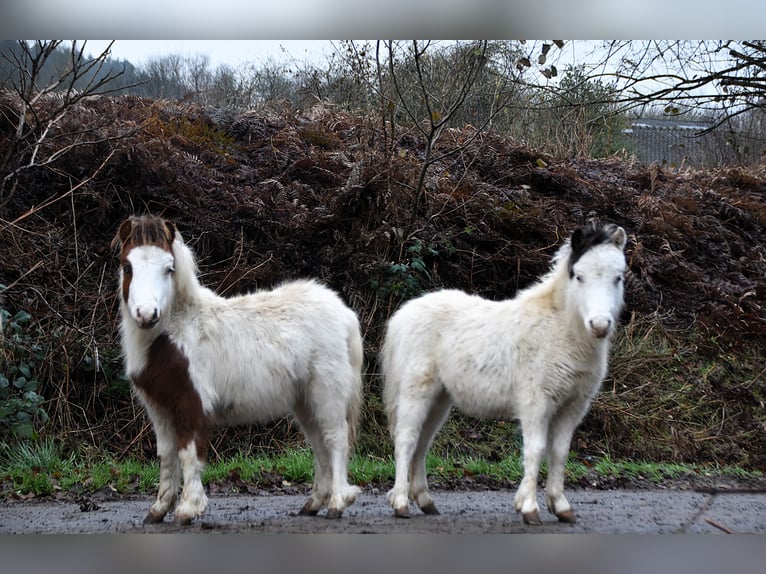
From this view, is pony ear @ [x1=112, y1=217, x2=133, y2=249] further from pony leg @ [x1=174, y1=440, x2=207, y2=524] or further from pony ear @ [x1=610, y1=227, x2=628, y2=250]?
pony ear @ [x1=610, y1=227, x2=628, y2=250]

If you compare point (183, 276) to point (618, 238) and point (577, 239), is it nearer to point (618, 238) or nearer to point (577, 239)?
point (577, 239)

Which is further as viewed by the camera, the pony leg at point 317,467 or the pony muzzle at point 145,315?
the pony leg at point 317,467

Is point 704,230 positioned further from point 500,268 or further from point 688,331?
point 500,268

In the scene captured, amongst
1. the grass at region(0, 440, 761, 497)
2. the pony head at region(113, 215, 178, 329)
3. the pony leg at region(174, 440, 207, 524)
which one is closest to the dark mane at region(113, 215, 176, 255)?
the pony head at region(113, 215, 178, 329)

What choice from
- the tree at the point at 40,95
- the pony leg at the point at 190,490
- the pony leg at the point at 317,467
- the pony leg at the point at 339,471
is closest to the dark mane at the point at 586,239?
the pony leg at the point at 339,471

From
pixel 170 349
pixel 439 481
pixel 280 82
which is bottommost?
pixel 439 481

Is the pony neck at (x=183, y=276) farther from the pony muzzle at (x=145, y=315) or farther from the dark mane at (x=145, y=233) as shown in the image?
the pony muzzle at (x=145, y=315)

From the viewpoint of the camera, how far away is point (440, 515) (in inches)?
145

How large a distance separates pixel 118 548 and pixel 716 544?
2882 millimetres

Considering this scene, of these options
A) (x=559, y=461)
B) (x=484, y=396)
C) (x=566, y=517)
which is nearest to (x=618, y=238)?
(x=484, y=396)

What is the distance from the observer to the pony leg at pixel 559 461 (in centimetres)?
345

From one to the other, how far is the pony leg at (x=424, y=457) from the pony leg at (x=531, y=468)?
0.53m
